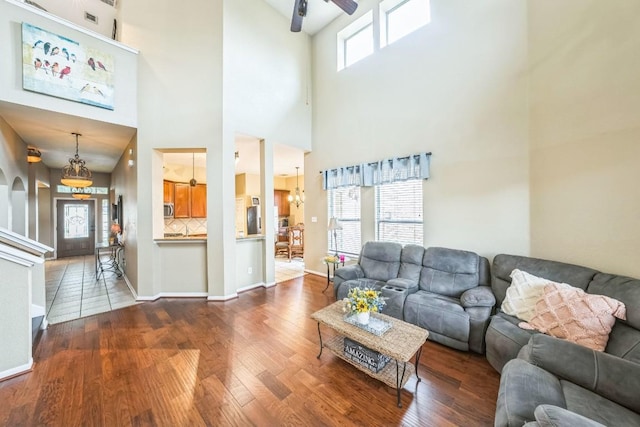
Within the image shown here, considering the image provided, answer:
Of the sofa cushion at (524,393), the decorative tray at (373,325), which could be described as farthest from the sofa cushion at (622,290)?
the decorative tray at (373,325)

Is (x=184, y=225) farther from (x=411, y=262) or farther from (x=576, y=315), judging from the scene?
(x=576, y=315)

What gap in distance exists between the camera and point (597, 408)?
1.27 m

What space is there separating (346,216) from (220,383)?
11.2ft

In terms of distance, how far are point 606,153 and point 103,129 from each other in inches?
258

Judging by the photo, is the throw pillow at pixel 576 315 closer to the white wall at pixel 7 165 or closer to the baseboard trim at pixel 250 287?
the baseboard trim at pixel 250 287

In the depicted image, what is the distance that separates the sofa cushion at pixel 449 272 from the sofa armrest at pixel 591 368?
1.33m

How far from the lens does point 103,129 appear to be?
3.83 m

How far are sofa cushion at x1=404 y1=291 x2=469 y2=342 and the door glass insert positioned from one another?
414 inches

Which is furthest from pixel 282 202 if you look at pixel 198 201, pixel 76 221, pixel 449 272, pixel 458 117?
pixel 76 221

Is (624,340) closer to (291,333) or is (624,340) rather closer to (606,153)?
(606,153)

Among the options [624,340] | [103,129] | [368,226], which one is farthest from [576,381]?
[103,129]

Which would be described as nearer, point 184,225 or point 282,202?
point 184,225

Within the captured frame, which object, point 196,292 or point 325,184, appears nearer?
point 196,292

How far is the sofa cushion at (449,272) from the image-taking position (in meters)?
2.95
